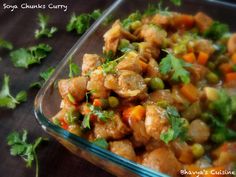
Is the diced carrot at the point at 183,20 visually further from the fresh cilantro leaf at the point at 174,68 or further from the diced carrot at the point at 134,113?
the diced carrot at the point at 134,113

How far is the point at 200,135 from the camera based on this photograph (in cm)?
169

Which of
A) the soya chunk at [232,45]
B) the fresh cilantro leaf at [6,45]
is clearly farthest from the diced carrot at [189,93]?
the fresh cilantro leaf at [6,45]

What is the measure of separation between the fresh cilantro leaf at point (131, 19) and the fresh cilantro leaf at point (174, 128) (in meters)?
0.57

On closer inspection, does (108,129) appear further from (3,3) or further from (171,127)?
(3,3)

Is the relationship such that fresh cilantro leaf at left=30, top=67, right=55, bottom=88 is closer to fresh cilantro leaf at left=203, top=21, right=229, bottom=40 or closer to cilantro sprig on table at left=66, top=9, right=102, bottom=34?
cilantro sprig on table at left=66, top=9, right=102, bottom=34

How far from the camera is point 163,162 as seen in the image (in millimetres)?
1505

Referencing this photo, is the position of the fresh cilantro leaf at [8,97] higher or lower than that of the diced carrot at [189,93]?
lower

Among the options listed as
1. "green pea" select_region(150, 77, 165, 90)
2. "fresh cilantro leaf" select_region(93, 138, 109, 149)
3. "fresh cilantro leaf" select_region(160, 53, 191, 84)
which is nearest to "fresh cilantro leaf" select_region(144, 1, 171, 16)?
"fresh cilantro leaf" select_region(160, 53, 191, 84)

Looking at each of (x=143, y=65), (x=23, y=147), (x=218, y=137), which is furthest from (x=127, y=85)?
(x=23, y=147)

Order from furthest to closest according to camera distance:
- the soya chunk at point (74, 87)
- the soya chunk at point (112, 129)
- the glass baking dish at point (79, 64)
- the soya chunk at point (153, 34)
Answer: the soya chunk at point (153, 34), the soya chunk at point (74, 87), the soya chunk at point (112, 129), the glass baking dish at point (79, 64)

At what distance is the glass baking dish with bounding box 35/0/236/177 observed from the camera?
1.50 metres

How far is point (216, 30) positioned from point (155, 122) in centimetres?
76

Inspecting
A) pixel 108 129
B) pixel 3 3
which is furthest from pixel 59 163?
pixel 3 3

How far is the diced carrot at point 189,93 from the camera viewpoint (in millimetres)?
1788
